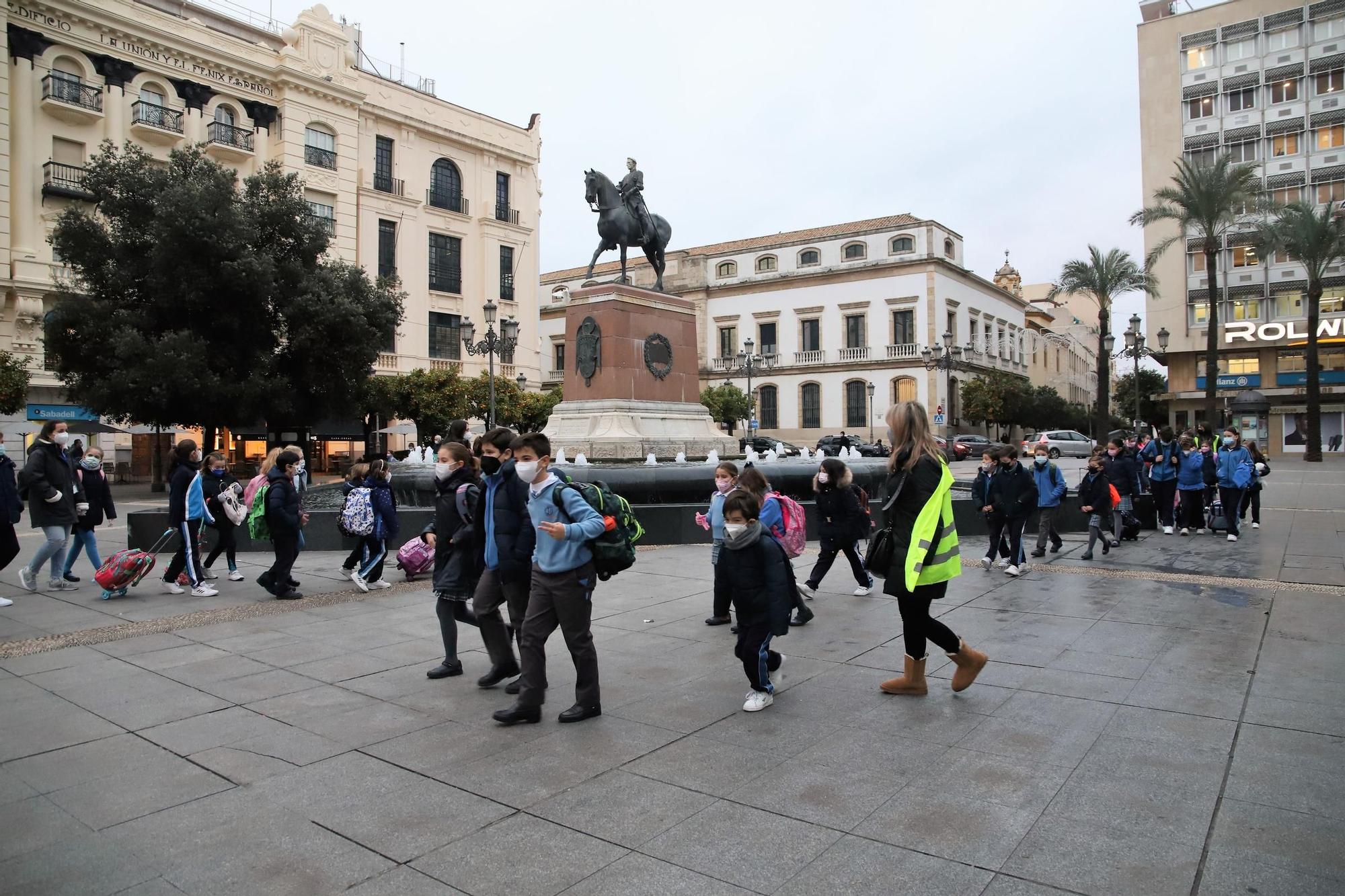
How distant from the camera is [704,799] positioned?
360 centimetres

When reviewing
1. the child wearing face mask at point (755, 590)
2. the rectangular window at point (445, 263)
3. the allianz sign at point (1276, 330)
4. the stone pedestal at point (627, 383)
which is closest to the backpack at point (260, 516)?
the child wearing face mask at point (755, 590)

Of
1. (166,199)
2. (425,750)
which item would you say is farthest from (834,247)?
(425,750)

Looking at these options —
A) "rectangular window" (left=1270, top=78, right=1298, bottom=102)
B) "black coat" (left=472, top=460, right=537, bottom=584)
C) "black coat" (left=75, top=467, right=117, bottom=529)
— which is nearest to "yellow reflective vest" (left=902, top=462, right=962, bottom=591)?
"black coat" (left=472, top=460, right=537, bottom=584)

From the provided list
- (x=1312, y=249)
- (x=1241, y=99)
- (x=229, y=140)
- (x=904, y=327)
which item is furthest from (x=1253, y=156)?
(x=229, y=140)

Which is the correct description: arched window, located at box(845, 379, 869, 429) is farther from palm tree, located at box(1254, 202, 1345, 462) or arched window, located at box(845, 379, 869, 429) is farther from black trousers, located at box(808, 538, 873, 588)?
black trousers, located at box(808, 538, 873, 588)

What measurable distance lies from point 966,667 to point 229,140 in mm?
36368

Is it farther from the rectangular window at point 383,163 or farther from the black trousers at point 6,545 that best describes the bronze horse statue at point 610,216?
the rectangular window at point 383,163

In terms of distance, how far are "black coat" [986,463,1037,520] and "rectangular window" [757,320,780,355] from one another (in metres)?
47.6

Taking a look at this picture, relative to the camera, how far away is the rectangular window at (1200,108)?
4619cm

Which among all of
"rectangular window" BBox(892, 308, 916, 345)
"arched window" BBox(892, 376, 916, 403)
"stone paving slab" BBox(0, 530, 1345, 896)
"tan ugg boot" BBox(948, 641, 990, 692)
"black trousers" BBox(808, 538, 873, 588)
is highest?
"rectangular window" BBox(892, 308, 916, 345)

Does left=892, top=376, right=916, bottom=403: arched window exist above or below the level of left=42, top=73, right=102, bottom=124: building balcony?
below

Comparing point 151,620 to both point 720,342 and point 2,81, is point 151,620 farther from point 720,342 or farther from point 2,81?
point 720,342

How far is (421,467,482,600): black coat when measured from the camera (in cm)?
547

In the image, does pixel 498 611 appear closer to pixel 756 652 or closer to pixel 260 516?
pixel 756 652
